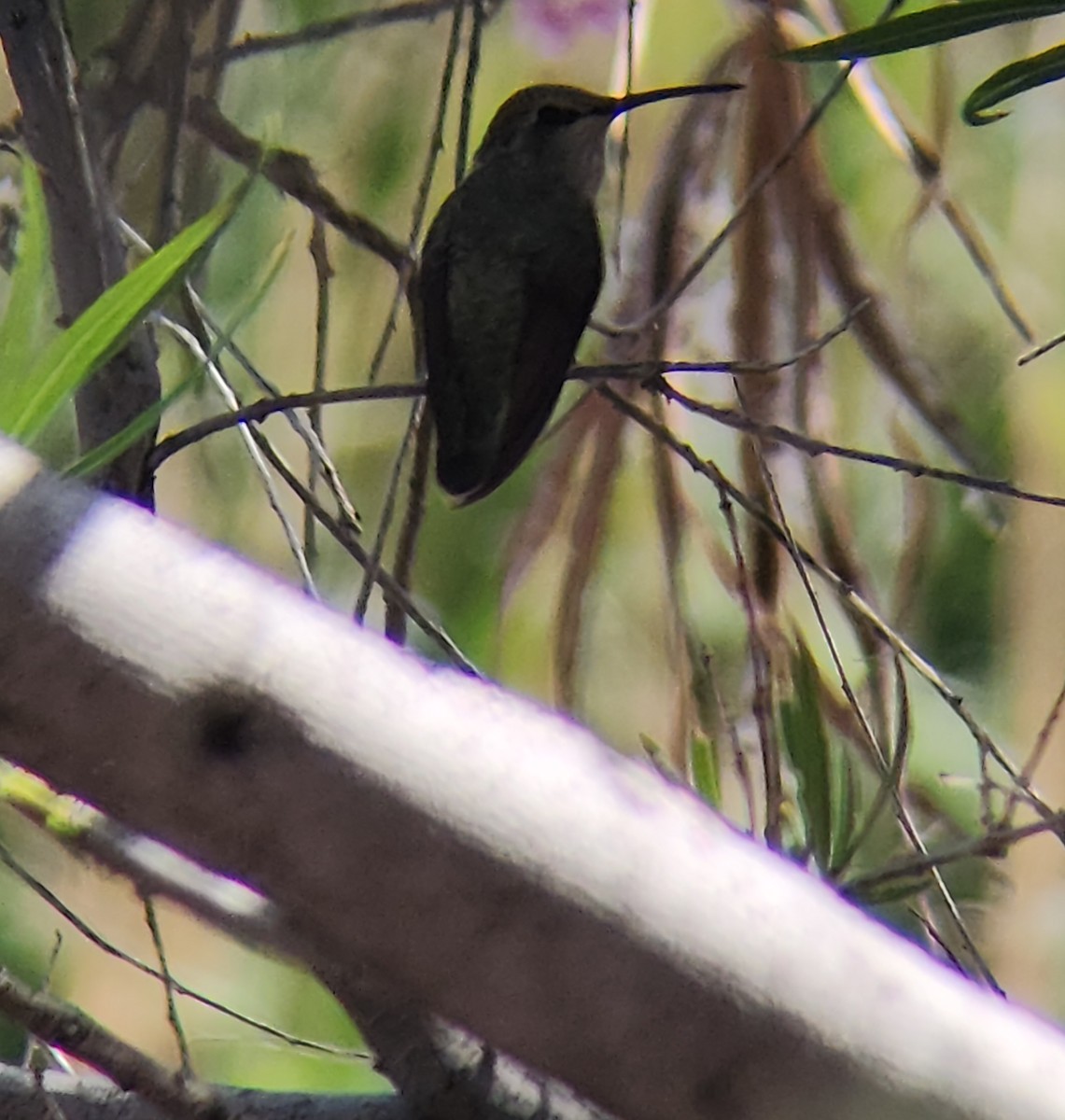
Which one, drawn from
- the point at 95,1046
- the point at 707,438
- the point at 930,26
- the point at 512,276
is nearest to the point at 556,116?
the point at 512,276

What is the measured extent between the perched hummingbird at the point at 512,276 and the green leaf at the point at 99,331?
1.30 feet

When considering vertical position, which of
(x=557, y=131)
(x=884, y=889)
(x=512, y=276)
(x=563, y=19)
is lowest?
(x=884, y=889)

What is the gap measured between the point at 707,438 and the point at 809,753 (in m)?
0.64

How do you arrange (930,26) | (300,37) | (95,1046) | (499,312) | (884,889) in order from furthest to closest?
1. (499,312)
2. (300,37)
3. (884,889)
4. (930,26)
5. (95,1046)

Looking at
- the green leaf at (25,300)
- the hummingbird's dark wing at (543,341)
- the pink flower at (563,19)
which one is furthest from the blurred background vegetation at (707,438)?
the green leaf at (25,300)

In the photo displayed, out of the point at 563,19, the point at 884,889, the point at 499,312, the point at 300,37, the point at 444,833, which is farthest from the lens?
the point at 563,19

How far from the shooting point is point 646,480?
1340mm

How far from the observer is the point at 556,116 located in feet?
3.49

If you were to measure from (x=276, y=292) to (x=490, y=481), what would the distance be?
0.49m

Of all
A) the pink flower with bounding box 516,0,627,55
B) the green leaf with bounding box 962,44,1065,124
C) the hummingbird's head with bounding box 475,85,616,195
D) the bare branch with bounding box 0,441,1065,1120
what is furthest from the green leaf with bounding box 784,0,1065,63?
the pink flower with bounding box 516,0,627,55

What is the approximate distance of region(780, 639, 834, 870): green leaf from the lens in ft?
2.47

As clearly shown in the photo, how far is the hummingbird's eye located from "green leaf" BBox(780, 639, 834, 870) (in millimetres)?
507

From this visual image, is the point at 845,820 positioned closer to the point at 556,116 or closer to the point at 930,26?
the point at 930,26

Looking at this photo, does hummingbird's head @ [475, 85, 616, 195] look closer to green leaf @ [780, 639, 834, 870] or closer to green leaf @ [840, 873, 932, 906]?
green leaf @ [780, 639, 834, 870]
